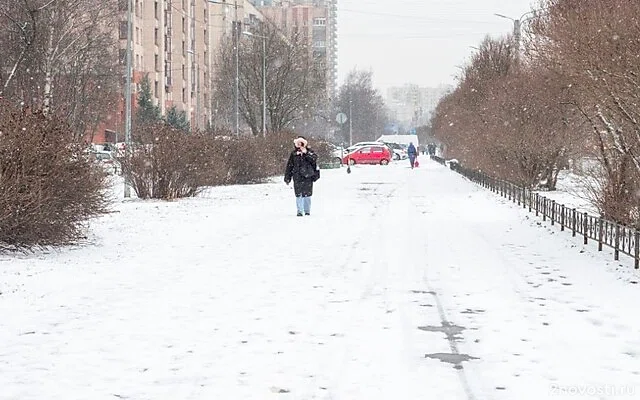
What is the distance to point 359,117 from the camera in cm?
10956

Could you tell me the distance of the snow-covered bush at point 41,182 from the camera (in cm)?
1134

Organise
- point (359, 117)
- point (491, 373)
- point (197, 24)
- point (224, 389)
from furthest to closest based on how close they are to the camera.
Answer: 1. point (359, 117)
2. point (197, 24)
3. point (491, 373)
4. point (224, 389)

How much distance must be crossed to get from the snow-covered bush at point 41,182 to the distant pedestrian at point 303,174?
19.6ft

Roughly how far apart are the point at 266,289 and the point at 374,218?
8.73 meters

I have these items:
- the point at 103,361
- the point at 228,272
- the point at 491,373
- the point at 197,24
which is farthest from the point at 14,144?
the point at 197,24

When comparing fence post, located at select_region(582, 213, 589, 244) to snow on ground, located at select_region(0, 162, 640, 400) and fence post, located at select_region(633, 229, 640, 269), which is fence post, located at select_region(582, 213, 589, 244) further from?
fence post, located at select_region(633, 229, 640, 269)

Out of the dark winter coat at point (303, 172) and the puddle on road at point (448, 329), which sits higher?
the dark winter coat at point (303, 172)

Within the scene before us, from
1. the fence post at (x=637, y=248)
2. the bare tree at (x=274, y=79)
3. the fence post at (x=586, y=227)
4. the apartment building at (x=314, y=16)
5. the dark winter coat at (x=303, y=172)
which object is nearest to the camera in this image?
the fence post at (x=637, y=248)

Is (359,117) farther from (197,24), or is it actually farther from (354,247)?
(354,247)

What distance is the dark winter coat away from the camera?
18281 millimetres

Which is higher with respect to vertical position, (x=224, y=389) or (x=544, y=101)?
(x=544, y=101)

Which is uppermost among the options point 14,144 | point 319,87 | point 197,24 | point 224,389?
point 197,24

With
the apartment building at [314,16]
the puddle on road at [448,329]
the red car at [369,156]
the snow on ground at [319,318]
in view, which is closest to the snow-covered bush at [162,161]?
the snow on ground at [319,318]

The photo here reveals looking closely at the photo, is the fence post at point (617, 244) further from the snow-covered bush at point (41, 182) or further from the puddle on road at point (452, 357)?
the snow-covered bush at point (41, 182)
